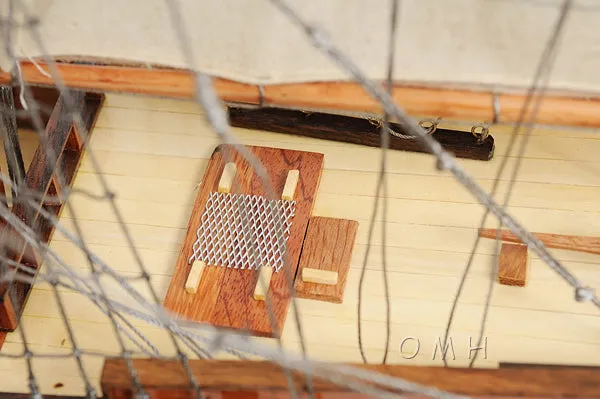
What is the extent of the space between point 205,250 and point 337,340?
0.32 metres

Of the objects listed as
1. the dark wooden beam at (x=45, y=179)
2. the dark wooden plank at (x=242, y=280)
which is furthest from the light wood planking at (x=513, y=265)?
the dark wooden beam at (x=45, y=179)

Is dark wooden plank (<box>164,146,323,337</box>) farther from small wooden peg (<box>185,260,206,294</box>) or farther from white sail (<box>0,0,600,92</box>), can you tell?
white sail (<box>0,0,600,92</box>)

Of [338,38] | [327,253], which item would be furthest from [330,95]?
[327,253]

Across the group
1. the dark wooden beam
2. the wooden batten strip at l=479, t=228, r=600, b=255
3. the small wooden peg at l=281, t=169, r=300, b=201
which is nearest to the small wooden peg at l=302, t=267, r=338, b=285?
the small wooden peg at l=281, t=169, r=300, b=201

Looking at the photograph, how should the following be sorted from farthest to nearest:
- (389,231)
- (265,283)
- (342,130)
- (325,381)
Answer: (342,130)
(389,231)
(265,283)
(325,381)

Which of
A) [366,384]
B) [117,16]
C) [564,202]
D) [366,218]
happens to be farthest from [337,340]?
[117,16]

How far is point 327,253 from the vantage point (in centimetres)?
212

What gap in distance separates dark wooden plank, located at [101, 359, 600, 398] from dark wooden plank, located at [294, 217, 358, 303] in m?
0.39

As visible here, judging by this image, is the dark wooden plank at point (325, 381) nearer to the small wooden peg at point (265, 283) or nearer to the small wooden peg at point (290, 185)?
the small wooden peg at point (265, 283)

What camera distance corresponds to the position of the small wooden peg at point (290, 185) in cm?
220

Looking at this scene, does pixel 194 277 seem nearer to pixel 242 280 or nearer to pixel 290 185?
pixel 242 280

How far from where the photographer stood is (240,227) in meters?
2.17

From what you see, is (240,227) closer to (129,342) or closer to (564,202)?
(129,342)

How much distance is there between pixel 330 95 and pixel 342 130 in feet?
1.46
